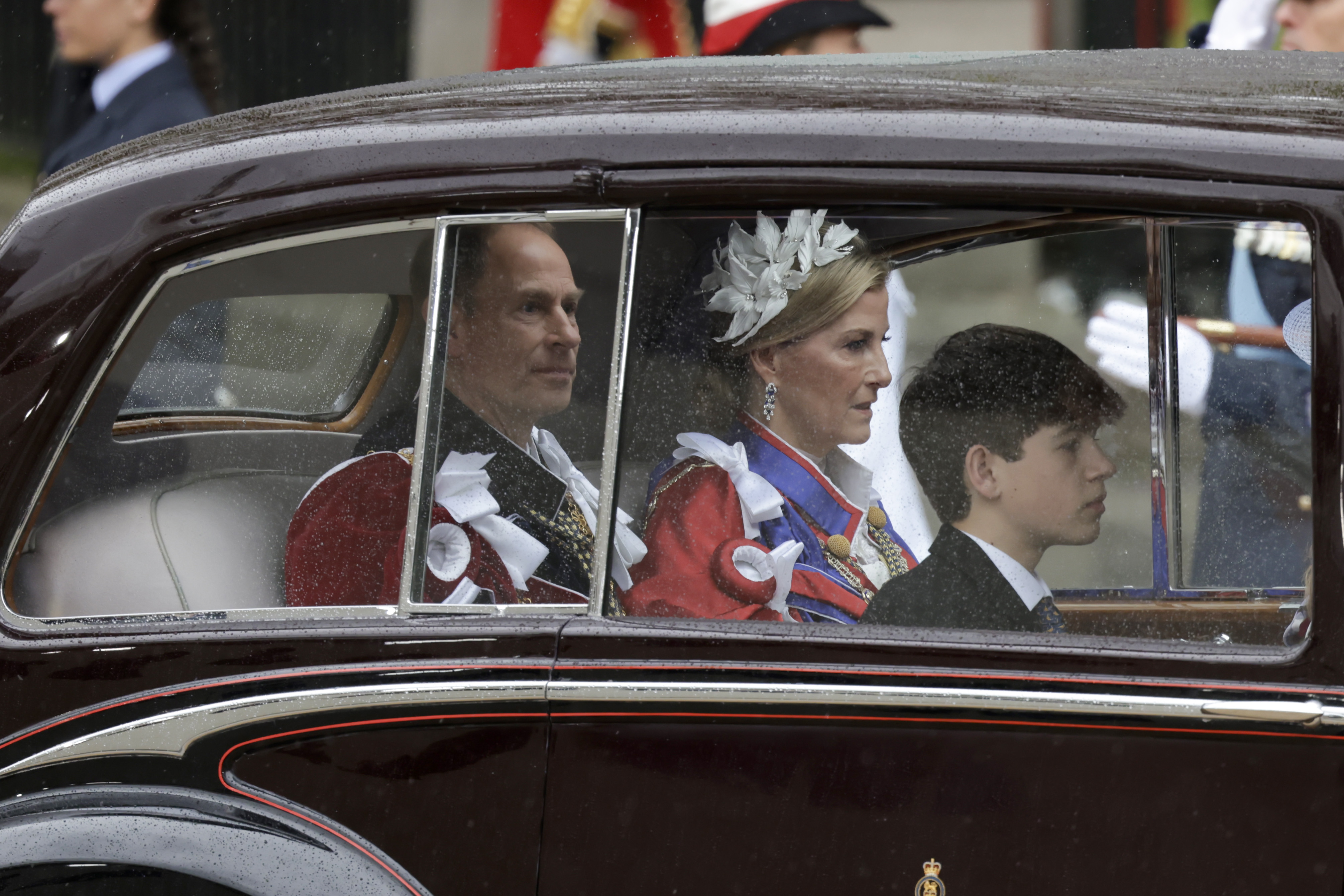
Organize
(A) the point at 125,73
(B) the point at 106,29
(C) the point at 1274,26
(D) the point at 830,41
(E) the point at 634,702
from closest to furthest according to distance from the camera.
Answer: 1. (E) the point at 634,702
2. (C) the point at 1274,26
3. (D) the point at 830,41
4. (A) the point at 125,73
5. (B) the point at 106,29

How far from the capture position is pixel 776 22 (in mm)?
4727

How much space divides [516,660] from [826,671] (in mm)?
426

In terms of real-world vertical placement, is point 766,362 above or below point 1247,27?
below

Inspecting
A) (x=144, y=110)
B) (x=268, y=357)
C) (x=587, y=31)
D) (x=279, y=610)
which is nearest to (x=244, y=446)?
(x=268, y=357)

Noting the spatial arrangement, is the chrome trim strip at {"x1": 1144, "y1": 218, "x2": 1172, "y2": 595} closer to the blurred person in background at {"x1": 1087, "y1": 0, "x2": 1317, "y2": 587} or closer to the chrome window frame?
the blurred person in background at {"x1": 1087, "y1": 0, "x2": 1317, "y2": 587}

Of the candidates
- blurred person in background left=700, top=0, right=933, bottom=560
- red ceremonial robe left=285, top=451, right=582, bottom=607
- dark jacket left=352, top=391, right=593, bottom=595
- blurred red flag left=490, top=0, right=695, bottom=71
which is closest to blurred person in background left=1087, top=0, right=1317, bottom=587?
dark jacket left=352, top=391, right=593, bottom=595

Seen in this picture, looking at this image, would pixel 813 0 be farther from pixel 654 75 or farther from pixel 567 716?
pixel 567 716

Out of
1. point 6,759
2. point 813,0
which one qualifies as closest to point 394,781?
point 6,759

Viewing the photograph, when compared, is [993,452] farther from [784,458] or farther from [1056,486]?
[784,458]

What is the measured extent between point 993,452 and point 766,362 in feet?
1.15

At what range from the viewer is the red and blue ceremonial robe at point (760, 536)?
1.88 m

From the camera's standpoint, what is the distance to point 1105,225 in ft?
5.91

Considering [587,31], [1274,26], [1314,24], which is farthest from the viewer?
[587,31]

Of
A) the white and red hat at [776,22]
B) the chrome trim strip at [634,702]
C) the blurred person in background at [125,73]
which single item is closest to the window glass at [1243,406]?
the chrome trim strip at [634,702]
